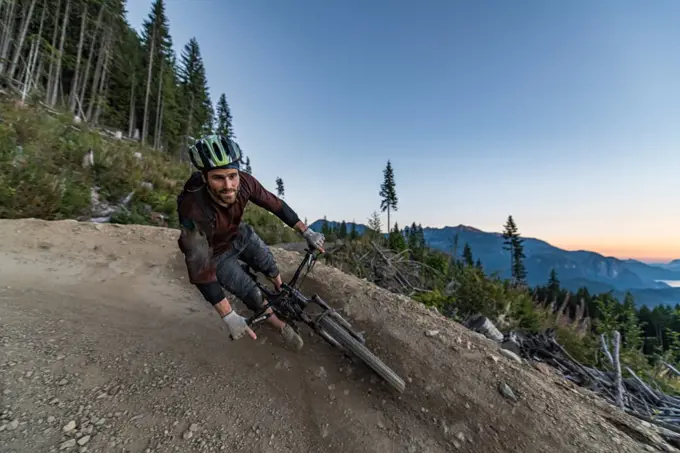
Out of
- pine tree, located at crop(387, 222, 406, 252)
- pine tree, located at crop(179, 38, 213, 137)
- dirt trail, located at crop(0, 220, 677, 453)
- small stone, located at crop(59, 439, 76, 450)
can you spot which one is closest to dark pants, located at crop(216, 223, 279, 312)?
dirt trail, located at crop(0, 220, 677, 453)

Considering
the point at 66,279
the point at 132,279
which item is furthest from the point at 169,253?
the point at 66,279

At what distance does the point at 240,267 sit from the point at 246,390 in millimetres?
1360

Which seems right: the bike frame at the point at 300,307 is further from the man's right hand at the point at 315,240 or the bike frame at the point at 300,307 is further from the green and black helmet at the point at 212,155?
the green and black helmet at the point at 212,155

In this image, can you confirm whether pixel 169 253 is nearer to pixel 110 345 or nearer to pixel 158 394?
pixel 110 345

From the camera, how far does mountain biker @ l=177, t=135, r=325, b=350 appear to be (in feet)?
8.48

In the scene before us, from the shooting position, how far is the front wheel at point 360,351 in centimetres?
280

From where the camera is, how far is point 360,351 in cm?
291

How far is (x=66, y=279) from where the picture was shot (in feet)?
14.9

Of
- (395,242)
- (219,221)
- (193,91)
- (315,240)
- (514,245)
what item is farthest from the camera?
(514,245)

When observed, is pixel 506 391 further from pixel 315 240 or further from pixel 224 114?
pixel 224 114

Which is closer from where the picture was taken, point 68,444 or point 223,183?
point 68,444

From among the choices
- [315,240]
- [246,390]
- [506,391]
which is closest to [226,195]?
[315,240]

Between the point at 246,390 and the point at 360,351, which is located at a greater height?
the point at 360,351

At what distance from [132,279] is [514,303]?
8402mm
